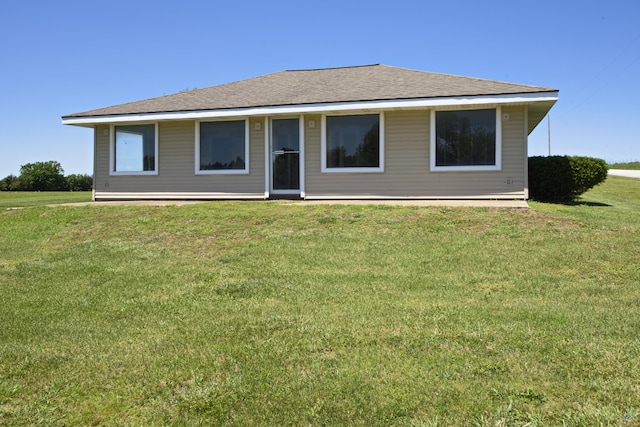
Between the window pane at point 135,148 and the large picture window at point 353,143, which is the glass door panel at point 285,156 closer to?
the large picture window at point 353,143

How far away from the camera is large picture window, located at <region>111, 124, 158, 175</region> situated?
15008mm

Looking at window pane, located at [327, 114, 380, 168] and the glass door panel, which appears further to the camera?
the glass door panel

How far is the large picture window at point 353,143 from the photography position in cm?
1324

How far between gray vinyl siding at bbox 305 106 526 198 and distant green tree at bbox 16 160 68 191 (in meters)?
27.6

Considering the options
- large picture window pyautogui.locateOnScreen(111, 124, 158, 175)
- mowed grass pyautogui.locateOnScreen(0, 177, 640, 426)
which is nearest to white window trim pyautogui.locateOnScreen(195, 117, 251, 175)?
large picture window pyautogui.locateOnScreen(111, 124, 158, 175)

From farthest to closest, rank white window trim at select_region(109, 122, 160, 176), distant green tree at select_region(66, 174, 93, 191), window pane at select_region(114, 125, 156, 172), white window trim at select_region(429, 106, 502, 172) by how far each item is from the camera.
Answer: distant green tree at select_region(66, 174, 93, 191), window pane at select_region(114, 125, 156, 172), white window trim at select_region(109, 122, 160, 176), white window trim at select_region(429, 106, 502, 172)

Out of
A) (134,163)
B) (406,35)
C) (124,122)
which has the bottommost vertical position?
(134,163)

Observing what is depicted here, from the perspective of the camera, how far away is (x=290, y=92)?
14719 mm

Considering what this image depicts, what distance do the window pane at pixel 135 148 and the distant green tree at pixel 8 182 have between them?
2431 centimetres

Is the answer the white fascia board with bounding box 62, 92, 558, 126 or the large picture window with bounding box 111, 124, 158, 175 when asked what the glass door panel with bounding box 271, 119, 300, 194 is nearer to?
the white fascia board with bounding box 62, 92, 558, 126

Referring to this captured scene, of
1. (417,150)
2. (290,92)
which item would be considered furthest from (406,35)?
(417,150)

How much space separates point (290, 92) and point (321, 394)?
489 inches

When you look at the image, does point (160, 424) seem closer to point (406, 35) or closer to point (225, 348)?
point (225, 348)

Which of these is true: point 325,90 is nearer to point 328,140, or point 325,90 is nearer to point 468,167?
point 328,140
